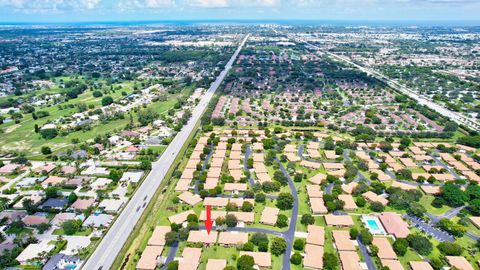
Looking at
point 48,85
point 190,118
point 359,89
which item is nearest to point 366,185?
point 190,118

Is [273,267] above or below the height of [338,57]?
below

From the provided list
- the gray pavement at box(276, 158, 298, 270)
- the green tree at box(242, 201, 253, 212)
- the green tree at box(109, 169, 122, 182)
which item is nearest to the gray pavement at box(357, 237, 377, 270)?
the gray pavement at box(276, 158, 298, 270)

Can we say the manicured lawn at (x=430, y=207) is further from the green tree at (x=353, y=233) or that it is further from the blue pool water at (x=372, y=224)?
the green tree at (x=353, y=233)

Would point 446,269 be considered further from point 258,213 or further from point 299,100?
point 299,100

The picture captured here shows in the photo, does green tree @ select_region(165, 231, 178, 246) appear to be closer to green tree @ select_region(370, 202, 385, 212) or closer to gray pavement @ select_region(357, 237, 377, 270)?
gray pavement @ select_region(357, 237, 377, 270)

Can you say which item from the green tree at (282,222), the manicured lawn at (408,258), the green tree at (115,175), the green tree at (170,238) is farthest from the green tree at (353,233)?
the green tree at (115,175)

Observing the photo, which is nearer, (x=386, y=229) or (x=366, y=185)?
(x=386, y=229)
